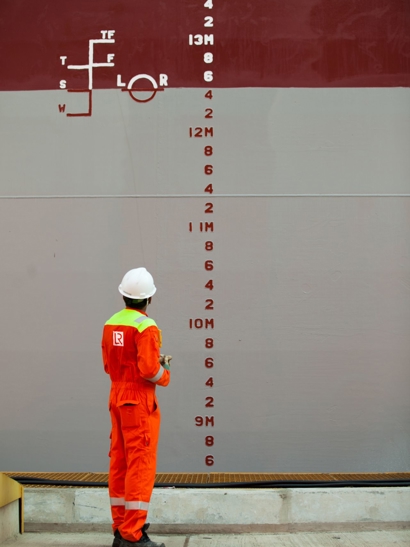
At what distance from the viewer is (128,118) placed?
5.08 m

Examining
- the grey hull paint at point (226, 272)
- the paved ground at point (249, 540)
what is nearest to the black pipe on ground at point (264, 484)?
the paved ground at point (249, 540)

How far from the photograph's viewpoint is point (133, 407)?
11.6 feet

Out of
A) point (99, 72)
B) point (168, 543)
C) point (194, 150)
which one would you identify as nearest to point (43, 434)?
point (168, 543)

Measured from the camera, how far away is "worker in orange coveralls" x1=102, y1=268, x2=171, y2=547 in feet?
11.4

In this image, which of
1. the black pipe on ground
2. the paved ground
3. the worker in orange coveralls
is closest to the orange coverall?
the worker in orange coveralls

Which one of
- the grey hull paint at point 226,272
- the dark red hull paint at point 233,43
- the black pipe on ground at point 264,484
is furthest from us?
the dark red hull paint at point 233,43

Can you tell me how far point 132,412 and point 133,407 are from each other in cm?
3

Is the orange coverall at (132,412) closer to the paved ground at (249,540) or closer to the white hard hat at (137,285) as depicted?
the white hard hat at (137,285)

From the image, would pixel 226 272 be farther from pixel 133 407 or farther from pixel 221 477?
pixel 133 407

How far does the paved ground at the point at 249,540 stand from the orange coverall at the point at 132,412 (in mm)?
477

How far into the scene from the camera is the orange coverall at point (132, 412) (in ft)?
11.4

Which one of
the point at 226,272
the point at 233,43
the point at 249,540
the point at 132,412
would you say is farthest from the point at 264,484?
the point at 233,43

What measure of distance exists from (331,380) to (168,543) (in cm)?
169

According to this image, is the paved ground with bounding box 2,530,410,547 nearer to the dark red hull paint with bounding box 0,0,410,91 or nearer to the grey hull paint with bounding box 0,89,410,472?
the grey hull paint with bounding box 0,89,410,472
